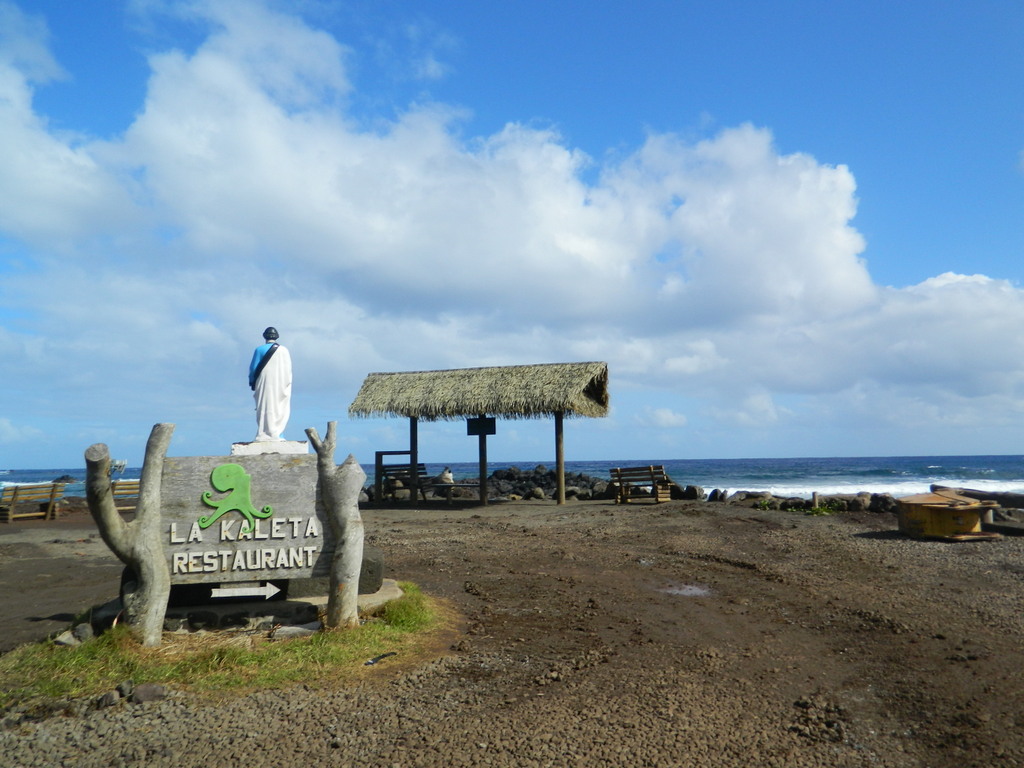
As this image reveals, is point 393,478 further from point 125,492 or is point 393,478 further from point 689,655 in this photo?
point 689,655

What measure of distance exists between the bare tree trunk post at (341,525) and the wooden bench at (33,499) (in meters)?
18.2

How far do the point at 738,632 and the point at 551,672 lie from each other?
2160mm

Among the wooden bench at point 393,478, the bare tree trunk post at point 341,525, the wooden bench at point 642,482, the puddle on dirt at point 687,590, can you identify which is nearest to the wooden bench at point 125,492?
the wooden bench at point 393,478

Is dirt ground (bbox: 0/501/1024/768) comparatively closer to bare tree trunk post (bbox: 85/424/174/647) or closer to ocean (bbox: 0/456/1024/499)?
bare tree trunk post (bbox: 85/424/174/647)

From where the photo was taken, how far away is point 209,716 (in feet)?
14.6

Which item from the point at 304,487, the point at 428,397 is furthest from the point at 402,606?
the point at 428,397

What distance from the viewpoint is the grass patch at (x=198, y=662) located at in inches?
191

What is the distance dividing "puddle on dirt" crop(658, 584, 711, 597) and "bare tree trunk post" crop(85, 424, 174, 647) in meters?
5.34

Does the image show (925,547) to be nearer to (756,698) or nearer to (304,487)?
(756,698)

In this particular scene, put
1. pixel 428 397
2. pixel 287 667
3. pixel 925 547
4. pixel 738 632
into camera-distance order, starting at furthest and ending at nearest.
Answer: pixel 428 397 < pixel 925 547 < pixel 738 632 < pixel 287 667

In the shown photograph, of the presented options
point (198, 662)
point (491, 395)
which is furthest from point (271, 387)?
point (491, 395)

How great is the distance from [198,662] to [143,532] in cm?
113

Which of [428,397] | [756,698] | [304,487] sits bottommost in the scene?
[756,698]

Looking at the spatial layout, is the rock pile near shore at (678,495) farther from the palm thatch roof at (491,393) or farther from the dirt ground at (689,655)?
the dirt ground at (689,655)
